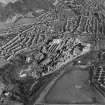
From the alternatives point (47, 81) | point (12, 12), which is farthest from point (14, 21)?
point (47, 81)

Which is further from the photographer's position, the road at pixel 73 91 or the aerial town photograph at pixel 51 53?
the aerial town photograph at pixel 51 53

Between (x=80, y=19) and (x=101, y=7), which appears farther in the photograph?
(x=101, y=7)

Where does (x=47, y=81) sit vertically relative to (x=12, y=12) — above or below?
below

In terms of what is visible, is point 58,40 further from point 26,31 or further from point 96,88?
point 96,88

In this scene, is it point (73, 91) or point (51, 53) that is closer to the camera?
point (73, 91)

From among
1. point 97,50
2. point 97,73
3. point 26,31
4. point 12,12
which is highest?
point 12,12

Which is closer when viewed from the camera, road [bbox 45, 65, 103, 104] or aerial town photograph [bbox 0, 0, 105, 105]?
road [bbox 45, 65, 103, 104]

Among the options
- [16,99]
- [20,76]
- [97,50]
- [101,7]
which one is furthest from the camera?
[101,7]

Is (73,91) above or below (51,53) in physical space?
below
